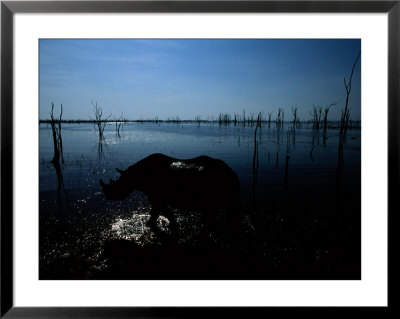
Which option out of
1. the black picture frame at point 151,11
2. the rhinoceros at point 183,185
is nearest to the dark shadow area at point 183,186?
the rhinoceros at point 183,185

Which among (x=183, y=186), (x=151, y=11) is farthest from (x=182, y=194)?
(x=151, y=11)

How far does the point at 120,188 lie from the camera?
2.88 meters

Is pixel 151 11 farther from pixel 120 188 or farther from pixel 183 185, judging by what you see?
pixel 120 188

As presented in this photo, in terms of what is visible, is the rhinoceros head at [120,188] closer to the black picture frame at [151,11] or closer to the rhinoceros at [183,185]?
the rhinoceros at [183,185]

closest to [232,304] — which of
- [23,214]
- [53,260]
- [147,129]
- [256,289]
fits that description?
[256,289]

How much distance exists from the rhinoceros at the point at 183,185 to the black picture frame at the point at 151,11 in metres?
0.94

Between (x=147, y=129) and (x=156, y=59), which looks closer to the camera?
(x=156, y=59)

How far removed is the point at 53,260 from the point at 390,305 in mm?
2589

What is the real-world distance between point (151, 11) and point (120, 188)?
172cm

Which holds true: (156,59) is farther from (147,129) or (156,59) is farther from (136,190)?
(136,190)

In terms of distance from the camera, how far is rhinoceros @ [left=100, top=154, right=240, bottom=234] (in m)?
2.79

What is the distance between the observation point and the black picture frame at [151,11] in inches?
75.2

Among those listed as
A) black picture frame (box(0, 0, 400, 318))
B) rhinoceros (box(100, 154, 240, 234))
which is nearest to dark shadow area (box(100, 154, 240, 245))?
rhinoceros (box(100, 154, 240, 234))

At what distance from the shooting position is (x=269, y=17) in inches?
80.0
